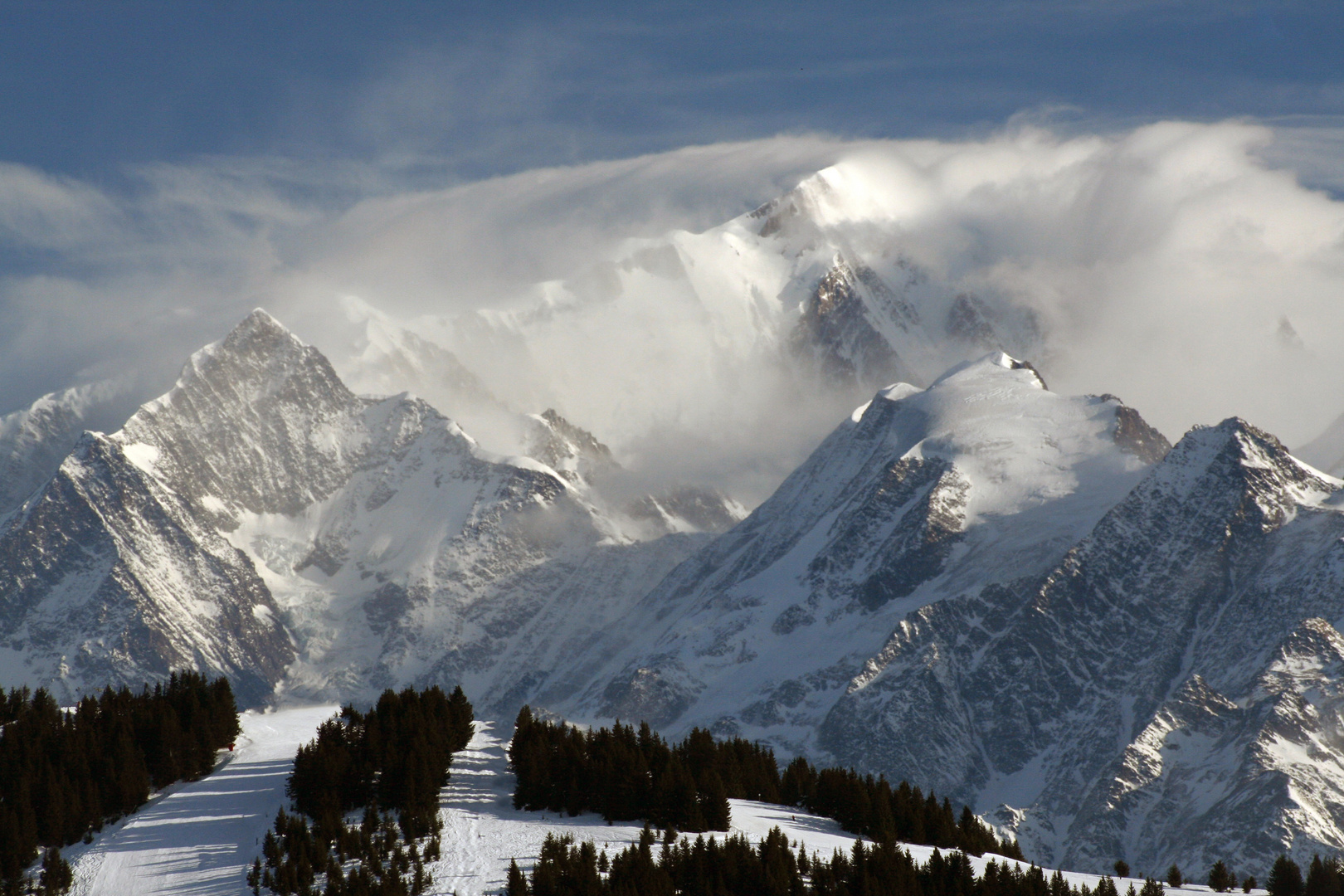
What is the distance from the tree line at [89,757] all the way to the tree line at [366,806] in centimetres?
1245

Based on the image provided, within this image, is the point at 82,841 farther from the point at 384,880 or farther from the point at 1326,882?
the point at 1326,882

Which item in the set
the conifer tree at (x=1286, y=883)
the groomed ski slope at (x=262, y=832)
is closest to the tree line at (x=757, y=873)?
the groomed ski slope at (x=262, y=832)

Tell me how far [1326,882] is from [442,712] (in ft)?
279

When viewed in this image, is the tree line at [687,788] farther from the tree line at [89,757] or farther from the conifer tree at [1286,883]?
the tree line at [89,757]

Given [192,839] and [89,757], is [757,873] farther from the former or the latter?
[89,757]

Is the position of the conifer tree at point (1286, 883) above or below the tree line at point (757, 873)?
above

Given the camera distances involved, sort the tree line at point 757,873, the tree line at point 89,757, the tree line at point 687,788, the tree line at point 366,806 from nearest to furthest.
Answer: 1. the tree line at point 366,806
2. the tree line at point 757,873
3. the tree line at point 89,757
4. the tree line at point 687,788

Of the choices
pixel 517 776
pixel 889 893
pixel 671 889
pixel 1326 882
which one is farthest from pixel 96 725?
pixel 1326 882

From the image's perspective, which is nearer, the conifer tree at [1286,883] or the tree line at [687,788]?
the tree line at [687,788]

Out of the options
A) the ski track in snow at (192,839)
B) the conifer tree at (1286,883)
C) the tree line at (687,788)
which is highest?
the tree line at (687,788)

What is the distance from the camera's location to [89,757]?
493 feet

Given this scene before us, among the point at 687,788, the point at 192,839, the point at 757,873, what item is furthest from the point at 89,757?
the point at 757,873

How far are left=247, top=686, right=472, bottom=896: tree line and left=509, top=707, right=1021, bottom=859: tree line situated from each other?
8.34 m

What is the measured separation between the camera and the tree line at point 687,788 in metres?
147
